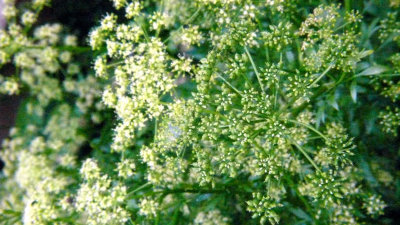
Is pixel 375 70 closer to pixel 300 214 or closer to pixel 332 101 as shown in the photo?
pixel 332 101

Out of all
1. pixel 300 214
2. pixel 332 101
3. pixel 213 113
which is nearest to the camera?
pixel 213 113

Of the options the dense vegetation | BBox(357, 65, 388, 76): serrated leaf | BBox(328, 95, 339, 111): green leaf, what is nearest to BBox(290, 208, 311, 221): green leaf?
the dense vegetation

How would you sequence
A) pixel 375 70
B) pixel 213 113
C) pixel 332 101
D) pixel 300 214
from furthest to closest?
pixel 300 214, pixel 332 101, pixel 375 70, pixel 213 113

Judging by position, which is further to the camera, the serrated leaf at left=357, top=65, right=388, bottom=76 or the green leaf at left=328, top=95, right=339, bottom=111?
the green leaf at left=328, top=95, right=339, bottom=111

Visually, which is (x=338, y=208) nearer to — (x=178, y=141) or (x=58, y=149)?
(x=178, y=141)

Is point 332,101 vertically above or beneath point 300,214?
above

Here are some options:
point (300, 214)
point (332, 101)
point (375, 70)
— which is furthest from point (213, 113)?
point (300, 214)

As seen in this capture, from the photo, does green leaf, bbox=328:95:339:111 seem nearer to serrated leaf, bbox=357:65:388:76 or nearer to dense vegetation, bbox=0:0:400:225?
dense vegetation, bbox=0:0:400:225

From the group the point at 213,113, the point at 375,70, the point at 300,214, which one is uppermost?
the point at 375,70
